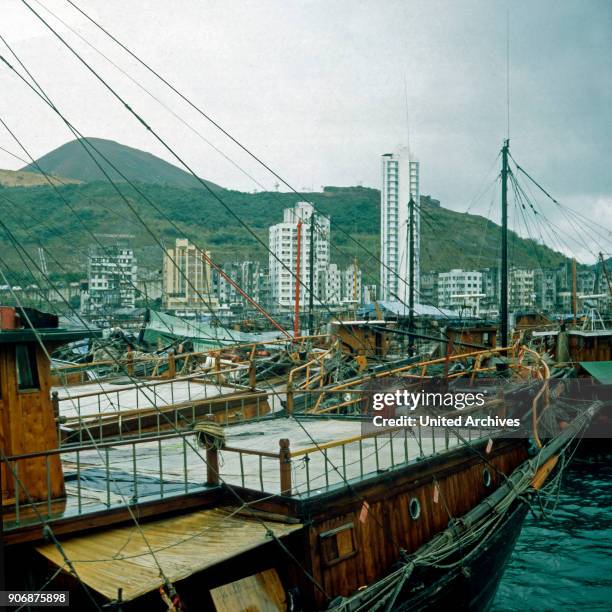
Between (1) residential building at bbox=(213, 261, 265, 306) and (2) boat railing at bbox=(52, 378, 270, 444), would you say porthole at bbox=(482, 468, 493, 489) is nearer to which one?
(2) boat railing at bbox=(52, 378, 270, 444)

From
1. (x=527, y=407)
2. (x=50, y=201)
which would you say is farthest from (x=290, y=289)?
(x=527, y=407)

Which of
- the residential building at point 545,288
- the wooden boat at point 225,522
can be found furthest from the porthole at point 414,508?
the residential building at point 545,288

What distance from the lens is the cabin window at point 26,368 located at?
848 centimetres

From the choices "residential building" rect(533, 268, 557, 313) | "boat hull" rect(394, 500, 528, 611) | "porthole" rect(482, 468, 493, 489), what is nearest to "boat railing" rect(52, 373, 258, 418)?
"porthole" rect(482, 468, 493, 489)

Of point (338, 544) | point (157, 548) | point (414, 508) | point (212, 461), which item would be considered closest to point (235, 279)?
point (414, 508)

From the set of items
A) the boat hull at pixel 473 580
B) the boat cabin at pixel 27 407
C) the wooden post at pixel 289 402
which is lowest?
the boat hull at pixel 473 580

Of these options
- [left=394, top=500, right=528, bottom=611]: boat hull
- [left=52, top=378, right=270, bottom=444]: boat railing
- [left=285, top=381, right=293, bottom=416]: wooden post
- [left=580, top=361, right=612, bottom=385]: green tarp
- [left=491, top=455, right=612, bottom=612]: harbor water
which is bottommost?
[left=491, top=455, right=612, bottom=612]: harbor water

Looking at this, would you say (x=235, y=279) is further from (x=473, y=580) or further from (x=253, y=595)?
(x=253, y=595)

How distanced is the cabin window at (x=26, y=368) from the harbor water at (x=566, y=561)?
10959 millimetres

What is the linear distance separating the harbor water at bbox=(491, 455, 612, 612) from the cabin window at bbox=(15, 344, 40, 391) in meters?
11.0

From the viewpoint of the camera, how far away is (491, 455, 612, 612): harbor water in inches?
563

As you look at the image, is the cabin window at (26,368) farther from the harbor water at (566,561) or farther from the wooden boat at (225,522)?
the harbor water at (566,561)

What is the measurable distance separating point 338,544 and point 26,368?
16.0 feet

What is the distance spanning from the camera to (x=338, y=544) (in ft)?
29.4
